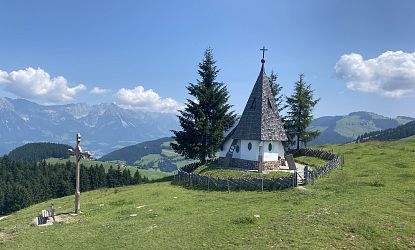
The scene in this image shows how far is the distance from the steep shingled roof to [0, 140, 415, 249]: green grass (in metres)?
12.9

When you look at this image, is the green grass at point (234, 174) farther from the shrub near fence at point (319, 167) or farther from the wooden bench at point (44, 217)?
the wooden bench at point (44, 217)

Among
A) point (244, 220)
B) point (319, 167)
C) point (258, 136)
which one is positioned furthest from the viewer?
point (258, 136)

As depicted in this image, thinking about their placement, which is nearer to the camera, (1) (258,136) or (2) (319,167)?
(2) (319,167)

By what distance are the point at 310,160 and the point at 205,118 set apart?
16.0 metres

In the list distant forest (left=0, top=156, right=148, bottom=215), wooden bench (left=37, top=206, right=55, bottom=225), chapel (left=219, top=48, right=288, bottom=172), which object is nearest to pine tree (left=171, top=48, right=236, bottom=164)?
chapel (left=219, top=48, right=288, bottom=172)

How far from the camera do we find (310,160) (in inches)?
2052

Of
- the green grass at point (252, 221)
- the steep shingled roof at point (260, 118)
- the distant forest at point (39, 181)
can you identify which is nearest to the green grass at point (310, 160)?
the steep shingled roof at point (260, 118)

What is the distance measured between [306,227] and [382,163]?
93.0ft

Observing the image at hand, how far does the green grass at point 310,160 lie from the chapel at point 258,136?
12.6 ft

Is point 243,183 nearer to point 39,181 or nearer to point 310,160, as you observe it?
point 310,160

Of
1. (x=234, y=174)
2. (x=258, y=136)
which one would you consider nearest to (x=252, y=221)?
(x=234, y=174)

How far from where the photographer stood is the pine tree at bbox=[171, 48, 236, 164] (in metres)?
51.3

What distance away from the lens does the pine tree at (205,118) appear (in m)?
51.3

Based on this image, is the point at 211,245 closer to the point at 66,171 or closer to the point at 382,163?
the point at 382,163
